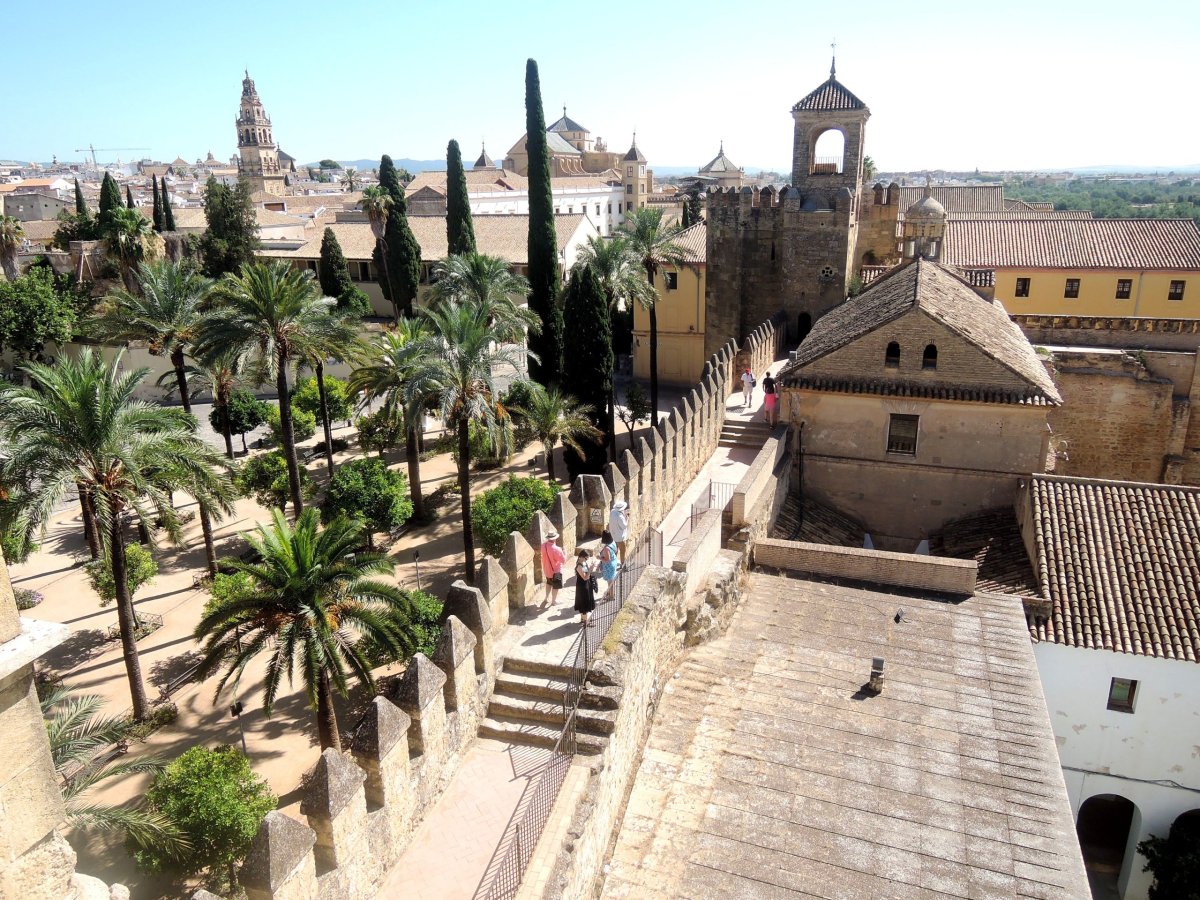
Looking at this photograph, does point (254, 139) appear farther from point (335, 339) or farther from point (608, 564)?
point (608, 564)

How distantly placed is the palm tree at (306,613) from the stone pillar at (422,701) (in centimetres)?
272

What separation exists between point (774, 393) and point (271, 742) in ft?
48.9

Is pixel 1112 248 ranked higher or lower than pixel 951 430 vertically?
higher

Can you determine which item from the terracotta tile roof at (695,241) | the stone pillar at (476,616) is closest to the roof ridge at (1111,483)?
the stone pillar at (476,616)

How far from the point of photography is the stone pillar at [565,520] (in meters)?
12.6

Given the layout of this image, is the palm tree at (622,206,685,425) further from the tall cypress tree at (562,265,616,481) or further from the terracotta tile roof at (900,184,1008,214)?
the terracotta tile roof at (900,184,1008,214)

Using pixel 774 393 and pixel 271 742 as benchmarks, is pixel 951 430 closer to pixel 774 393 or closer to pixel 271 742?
pixel 774 393

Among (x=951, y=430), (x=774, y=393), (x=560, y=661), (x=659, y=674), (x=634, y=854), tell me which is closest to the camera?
(x=634, y=854)

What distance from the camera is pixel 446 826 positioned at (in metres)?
8.55

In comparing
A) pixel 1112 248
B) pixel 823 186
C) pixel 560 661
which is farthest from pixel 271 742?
pixel 1112 248

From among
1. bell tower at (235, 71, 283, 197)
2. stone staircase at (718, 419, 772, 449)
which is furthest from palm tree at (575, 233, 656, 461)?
bell tower at (235, 71, 283, 197)

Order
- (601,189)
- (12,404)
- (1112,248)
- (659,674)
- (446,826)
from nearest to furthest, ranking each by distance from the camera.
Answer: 1. (446,826)
2. (659,674)
3. (12,404)
4. (1112,248)
5. (601,189)

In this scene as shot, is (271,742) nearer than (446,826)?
No

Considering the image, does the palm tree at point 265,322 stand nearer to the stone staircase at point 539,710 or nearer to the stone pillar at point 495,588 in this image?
the stone pillar at point 495,588
